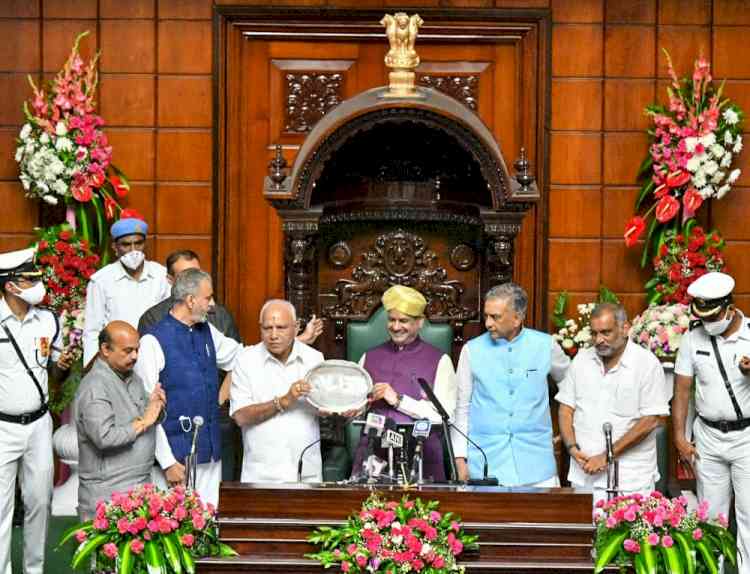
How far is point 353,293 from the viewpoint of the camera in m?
10.0

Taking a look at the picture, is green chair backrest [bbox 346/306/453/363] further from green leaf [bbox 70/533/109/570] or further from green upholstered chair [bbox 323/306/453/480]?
green leaf [bbox 70/533/109/570]

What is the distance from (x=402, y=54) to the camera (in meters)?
9.60

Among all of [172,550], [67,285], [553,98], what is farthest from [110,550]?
[553,98]

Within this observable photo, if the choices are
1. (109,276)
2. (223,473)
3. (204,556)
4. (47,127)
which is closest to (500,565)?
(204,556)

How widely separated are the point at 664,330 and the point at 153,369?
3.10 m

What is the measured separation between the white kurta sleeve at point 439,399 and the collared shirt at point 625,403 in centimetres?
60

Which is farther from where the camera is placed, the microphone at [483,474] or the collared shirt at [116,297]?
the collared shirt at [116,297]

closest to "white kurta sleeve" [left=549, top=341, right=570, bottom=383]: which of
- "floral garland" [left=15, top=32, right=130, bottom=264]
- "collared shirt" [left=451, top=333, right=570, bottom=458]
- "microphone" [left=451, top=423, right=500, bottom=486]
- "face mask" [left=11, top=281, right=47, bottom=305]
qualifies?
"collared shirt" [left=451, top=333, right=570, bottom=458]

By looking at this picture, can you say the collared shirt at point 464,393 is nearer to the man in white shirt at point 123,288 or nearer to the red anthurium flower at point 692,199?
the man in white shirt at point 123,288

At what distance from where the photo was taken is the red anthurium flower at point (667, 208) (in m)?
10.7

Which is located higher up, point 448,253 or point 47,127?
point 47,127

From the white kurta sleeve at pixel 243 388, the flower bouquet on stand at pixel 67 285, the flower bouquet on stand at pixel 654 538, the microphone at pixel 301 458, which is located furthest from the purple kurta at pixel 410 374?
the flower bouquet on stand at pixel 67 285

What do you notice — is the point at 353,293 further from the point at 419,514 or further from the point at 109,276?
the point at 419,514

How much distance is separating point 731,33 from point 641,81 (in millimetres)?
592
